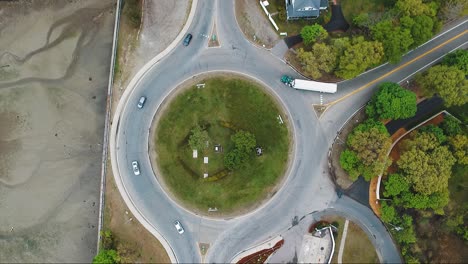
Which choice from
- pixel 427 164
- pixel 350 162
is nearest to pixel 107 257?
pixel 350 162

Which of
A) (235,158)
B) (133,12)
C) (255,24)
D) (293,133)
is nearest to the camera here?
(235,158)

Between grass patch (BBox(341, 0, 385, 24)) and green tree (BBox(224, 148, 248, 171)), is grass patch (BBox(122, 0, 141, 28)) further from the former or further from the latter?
grass patch (BBox(341, 0, 385, 24))

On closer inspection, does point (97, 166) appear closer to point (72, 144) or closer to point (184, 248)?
point (72, 144)

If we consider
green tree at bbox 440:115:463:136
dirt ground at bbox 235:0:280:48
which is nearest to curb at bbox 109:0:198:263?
dirt ground at bbox 235:0:280:48

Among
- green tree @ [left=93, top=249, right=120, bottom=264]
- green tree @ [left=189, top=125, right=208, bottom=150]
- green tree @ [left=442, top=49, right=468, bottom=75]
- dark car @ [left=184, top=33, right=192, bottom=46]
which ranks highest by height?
dark car @ [left=184, top=33, right=192, bottom=46]

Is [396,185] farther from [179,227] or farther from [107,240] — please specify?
[107,240]

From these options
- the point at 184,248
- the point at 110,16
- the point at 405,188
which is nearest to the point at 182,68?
the point at 110,16
